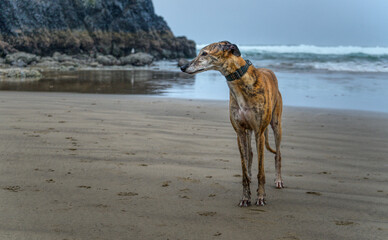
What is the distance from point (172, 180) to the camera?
4.60 m

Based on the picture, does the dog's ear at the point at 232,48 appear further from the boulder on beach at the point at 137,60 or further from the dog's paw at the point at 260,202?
the boulder on beach at the point at 137,60

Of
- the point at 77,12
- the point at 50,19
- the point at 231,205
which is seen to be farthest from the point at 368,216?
the point at 77,12

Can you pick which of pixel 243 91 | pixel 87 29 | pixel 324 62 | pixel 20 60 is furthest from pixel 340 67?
pixel 87 29

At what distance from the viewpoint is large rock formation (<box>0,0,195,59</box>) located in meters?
43.3

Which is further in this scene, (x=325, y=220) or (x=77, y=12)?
(x=77, y=12)

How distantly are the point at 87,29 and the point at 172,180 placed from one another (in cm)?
5080

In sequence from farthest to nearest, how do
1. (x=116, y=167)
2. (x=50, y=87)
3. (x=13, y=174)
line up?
1. (x=50, y=87)
2. (x=116, y=167)
3. (x=13, y=174)

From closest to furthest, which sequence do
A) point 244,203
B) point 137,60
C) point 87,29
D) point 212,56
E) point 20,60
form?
point 212,56
point 244,203
point 20,60
point 137,60
point 87,29

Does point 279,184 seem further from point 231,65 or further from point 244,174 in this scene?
point 231,65

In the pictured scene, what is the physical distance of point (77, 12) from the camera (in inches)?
2128

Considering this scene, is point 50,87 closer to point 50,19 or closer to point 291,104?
point 291,104

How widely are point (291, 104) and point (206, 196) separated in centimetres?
818

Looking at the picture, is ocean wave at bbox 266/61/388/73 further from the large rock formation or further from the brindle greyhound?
the large rock formation

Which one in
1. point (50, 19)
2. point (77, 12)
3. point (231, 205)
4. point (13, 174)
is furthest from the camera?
point (77, 12)
